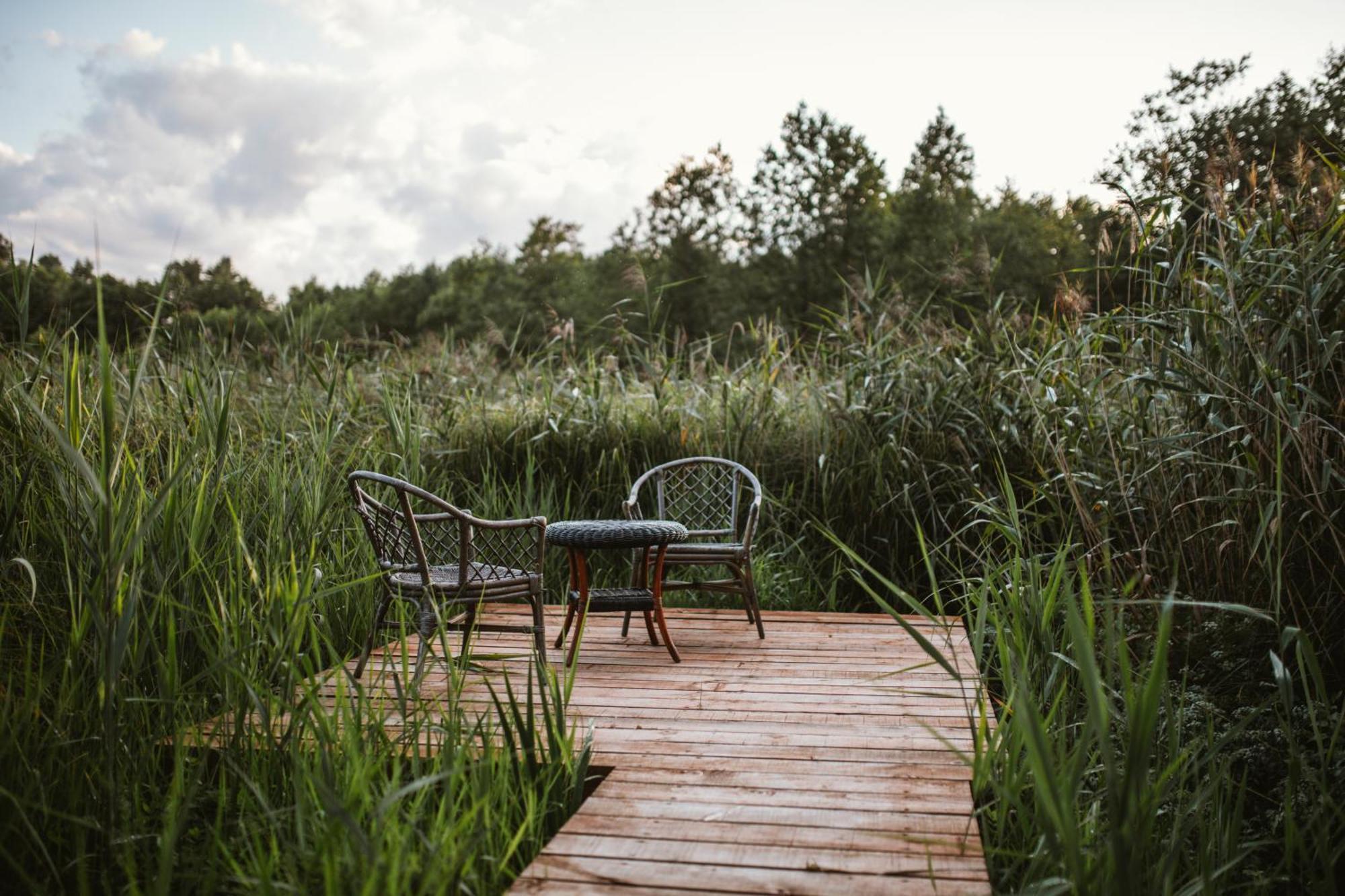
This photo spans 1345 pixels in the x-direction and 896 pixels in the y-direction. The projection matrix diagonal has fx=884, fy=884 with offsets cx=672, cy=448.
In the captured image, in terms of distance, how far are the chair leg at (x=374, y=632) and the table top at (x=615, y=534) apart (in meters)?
0.72

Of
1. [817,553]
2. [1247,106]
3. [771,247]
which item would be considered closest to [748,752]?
[817,553]

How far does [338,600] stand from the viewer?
3.73 meters

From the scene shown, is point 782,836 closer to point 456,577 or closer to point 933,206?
point 456,577

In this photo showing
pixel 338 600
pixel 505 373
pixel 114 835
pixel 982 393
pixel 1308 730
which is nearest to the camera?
pixel 114 835

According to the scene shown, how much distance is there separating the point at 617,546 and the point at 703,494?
1513mm

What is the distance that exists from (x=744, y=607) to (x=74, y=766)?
3399 millimetres

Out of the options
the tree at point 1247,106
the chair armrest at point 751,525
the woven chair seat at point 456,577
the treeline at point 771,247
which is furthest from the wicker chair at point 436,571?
the treeline at point 771,247

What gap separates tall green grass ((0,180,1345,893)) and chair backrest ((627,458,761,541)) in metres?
0.21

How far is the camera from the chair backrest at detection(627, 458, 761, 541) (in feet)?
15.0

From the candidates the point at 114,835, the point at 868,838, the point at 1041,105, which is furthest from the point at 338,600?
the point at 1041,105

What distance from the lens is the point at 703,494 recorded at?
5.03 meters

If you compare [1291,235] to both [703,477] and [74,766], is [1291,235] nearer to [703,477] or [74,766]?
[703,477]

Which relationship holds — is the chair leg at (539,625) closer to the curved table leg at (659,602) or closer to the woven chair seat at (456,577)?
the woven chair seat at (456,577)

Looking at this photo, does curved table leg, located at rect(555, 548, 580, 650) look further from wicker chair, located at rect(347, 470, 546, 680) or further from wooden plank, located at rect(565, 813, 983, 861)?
wooden plank, located at rect(565, 813, 983, 861)
